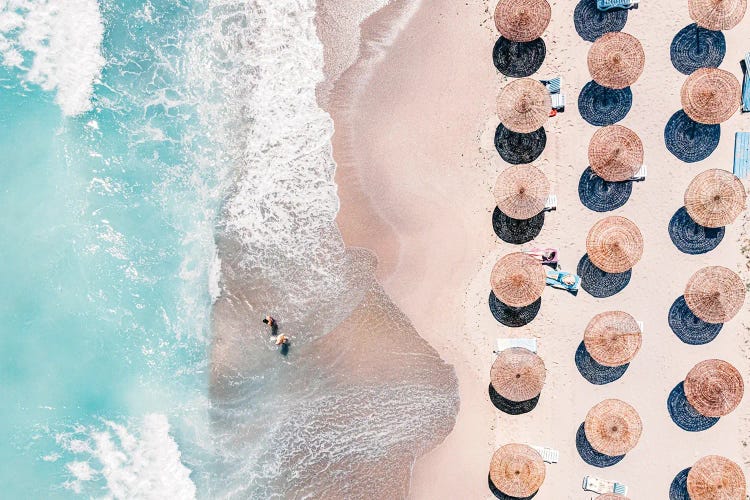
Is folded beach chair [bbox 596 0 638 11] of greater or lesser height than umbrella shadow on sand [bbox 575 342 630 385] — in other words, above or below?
above

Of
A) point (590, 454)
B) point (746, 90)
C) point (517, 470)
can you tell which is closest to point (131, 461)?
point (517, 470)

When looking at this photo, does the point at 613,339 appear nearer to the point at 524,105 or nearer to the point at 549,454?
the point at 549,454

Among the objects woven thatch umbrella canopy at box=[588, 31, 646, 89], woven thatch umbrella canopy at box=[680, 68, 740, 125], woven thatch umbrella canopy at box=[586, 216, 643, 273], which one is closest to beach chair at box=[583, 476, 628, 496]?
woven thatch umbrella canopy at box=[586, 216, 643, 273]

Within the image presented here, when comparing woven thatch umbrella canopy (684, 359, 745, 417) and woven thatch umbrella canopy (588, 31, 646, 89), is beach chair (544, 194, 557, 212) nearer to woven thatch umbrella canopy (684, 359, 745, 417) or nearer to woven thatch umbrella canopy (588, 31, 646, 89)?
woven thatch umbrella canopy (588, 31, 646, 89)

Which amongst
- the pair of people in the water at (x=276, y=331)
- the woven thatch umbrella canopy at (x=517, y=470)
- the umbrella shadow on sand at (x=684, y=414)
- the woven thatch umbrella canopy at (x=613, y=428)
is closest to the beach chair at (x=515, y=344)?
the woven thatch umbrella canopy at (x=613, y=428)

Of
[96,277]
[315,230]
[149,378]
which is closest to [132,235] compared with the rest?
[96,277]

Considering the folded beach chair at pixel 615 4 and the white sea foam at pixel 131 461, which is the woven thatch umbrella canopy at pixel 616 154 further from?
the white sea foam at pixel 131 461

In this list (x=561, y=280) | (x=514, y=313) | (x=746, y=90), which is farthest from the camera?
(x=514, y=313)
